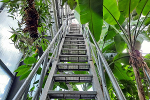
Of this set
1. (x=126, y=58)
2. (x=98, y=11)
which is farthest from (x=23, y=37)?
(x=126, y=58)

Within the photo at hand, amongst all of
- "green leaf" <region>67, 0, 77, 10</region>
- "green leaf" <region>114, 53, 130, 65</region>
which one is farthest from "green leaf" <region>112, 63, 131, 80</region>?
"green leaf" <region>67, 0, 77, 10</region>

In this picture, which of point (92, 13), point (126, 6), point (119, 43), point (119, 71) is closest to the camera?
point (126, 6)

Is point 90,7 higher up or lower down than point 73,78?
higher up

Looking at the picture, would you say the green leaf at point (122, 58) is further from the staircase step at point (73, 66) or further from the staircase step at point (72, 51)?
the staircase step at point (72, 51)

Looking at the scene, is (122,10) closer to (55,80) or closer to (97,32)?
(97,32)

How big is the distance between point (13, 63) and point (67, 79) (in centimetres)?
216

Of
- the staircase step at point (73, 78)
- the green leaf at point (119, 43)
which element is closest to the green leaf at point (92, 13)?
the green leaf at point (119, 43)

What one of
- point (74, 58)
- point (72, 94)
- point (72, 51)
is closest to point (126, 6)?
point (74, 58)

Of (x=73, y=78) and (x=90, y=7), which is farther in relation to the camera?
(x=90, y=7)

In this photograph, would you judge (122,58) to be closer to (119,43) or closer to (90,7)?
(119,43)

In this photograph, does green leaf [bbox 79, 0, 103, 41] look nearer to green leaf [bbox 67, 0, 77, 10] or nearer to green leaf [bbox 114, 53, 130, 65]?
green leaf [bbox 114, 53, 130, 65]

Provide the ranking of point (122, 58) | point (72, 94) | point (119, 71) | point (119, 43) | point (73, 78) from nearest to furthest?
point (72, 94) < point (73, 78) < point (122, 58) < point (119, 71) < point (119, 43)

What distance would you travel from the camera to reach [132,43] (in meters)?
1.69

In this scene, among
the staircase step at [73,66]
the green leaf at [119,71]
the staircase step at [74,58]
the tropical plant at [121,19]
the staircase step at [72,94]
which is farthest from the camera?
the staircase step at [74,58]
